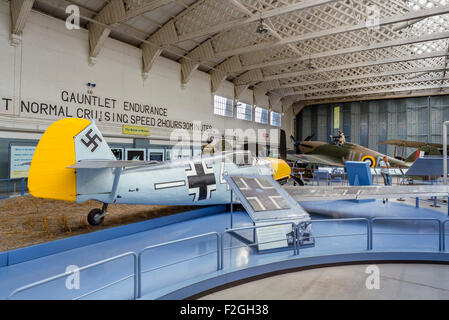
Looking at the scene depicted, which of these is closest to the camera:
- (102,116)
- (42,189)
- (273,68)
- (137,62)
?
(42,189)

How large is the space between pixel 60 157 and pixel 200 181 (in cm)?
297

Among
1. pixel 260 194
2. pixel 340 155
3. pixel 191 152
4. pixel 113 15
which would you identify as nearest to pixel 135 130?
pixel 191 152

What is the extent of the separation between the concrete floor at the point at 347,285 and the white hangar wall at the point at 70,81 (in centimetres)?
1243

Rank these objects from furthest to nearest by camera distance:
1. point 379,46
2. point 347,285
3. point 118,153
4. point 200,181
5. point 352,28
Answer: point 379,46, point 118,153, point 352,28, point 200,181, point 347,285

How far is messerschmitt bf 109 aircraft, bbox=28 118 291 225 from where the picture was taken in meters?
4.54

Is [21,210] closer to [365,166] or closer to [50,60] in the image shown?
[50,60]

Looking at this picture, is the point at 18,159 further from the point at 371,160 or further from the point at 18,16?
the point at 371,160

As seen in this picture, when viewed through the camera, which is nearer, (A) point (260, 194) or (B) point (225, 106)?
(A) point (260, 194)

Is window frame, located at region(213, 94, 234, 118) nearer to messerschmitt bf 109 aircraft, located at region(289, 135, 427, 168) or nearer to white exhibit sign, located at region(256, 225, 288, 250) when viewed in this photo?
messerschmitt bf 109 aircraft, located at region(289, 135, 427, 168)

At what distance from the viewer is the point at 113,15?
42.2 feet

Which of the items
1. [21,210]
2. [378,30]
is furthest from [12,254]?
[378,30]

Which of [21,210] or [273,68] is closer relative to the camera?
[21,210]

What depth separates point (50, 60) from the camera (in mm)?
12430

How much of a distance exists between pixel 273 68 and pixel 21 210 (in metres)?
21.6
